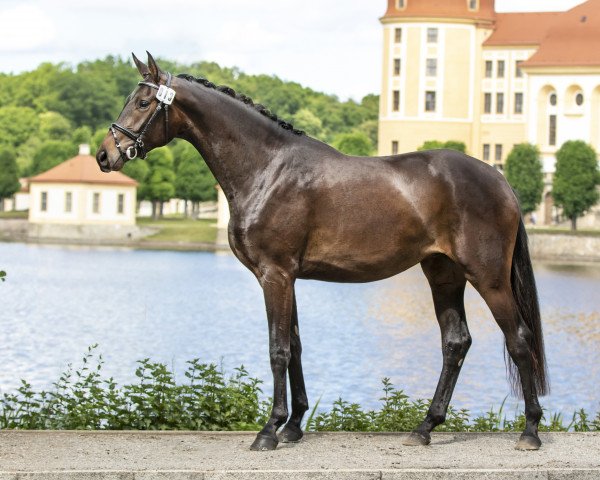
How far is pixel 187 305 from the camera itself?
4134 cm

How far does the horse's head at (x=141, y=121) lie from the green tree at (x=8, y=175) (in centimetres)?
8273

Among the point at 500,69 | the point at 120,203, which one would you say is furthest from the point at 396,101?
the point at 120,203

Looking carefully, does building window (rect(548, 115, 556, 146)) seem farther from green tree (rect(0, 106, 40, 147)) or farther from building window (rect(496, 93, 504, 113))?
green tree (rect(0, 106, 40, 147))

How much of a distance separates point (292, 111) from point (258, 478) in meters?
118

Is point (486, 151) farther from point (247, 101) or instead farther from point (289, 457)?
point (289, 457)

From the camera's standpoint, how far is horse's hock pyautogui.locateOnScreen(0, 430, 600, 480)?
6.42 metres

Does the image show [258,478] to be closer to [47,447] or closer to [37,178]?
[47,447]

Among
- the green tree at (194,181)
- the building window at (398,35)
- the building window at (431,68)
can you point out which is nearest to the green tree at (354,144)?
the building window at (431,68)

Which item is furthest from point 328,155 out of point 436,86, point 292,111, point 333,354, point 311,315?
point 292,111

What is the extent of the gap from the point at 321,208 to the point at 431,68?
93790mm

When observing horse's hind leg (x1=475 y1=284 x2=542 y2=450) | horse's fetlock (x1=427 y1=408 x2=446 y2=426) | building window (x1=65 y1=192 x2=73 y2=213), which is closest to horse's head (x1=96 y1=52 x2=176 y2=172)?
horse's hind leg (x1=475 y1=284 x2=542 y2=450)

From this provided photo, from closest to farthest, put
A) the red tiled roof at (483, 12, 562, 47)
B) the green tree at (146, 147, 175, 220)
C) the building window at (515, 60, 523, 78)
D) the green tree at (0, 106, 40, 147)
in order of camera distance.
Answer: the green tree at (146, 147, 175, 220) < the red tiled roof at (483, 12, 562, 47) < the building window at (515, 60, 523, 78) < the green tree at (0, 106, 40, 147)

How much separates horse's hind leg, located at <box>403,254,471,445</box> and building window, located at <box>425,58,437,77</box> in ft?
304

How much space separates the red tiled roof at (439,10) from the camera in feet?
322
